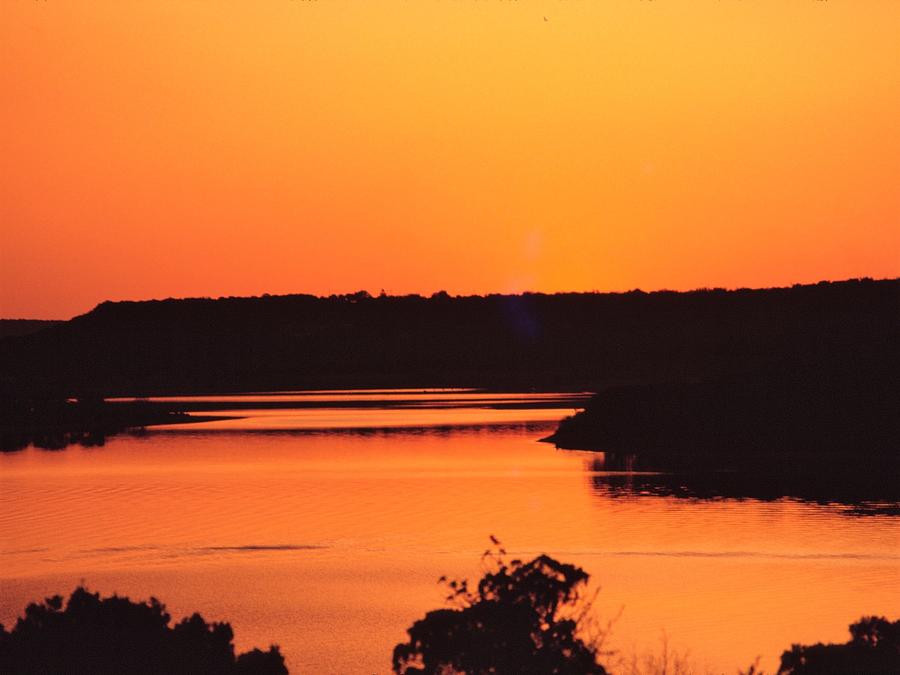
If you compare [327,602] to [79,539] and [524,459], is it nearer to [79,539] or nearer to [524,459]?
[79,539]

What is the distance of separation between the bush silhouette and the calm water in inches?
324

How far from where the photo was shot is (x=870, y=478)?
223 ft

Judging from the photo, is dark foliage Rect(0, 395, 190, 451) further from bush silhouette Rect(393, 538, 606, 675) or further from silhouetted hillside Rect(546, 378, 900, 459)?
bush silhouette Rect(393, 538, 606, 675)

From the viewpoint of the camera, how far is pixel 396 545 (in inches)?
1874

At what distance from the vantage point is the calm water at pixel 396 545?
112ft

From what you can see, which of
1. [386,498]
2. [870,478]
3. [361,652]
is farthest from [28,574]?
[870,478]

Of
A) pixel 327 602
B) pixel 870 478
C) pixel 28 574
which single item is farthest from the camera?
pixel 870 478

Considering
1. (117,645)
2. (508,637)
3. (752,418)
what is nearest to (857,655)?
(508,637)

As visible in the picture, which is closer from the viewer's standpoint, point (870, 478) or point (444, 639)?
point (444, 639)

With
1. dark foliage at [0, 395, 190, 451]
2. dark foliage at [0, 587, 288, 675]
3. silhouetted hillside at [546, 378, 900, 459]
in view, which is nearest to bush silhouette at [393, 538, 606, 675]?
dark foliage at [0, 587, 288, 675]

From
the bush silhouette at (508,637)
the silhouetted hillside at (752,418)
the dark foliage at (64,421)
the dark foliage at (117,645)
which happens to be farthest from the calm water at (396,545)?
the dark foliage at (64,421)

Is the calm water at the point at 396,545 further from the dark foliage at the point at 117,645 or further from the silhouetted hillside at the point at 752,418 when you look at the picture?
the dark foliage at the point at 117,645

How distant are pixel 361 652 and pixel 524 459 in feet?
160

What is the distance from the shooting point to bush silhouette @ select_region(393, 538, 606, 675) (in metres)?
20.8
